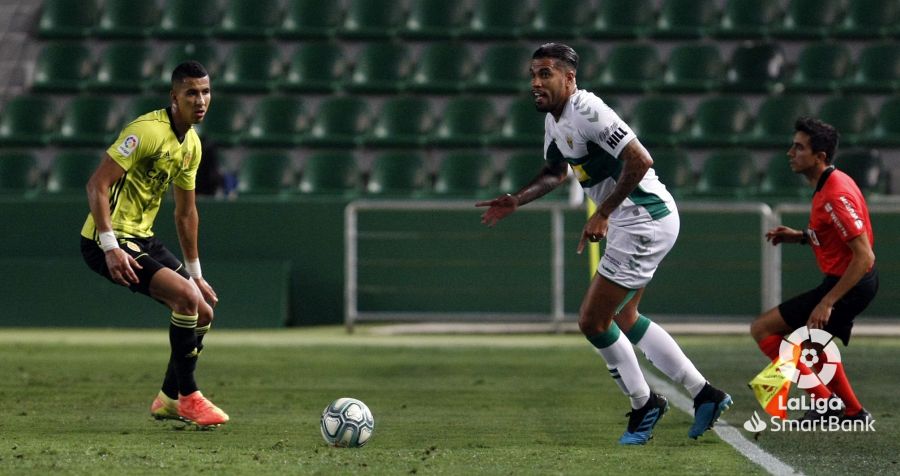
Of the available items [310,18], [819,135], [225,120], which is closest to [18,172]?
[225,120]

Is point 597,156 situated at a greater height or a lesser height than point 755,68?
lesser

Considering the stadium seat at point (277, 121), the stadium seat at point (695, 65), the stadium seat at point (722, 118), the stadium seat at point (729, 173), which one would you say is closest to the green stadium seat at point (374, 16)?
the stadium seat at point (277, 121)

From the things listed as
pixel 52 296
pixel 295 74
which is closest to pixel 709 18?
pixel 295 74

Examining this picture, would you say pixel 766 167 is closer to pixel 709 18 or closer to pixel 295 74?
pixel 709 18

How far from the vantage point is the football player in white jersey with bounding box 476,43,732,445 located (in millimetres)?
6980

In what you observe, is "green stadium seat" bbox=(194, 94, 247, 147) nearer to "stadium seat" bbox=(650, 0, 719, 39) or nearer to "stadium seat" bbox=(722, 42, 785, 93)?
"stadium seat" bbox=(650, 0, 719, 39)

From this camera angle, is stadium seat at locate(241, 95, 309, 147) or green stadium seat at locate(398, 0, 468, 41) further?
green stadium seat at locate(398, 0, 468, 41)

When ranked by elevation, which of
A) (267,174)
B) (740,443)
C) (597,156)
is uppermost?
(597,156)

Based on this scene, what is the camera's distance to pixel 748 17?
19859 mm

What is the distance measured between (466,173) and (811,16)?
227 inches

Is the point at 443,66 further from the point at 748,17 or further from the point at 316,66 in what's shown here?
the point at 748,17

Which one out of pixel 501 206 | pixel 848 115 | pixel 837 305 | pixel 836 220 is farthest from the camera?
pixel 848 115

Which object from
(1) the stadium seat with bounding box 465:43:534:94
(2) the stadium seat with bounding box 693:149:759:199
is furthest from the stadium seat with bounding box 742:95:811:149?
(1) the stadium seat with bounding box 465:43:534:94

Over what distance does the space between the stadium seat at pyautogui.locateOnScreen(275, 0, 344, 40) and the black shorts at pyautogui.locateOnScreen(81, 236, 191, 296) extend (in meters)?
Result: 12.3
